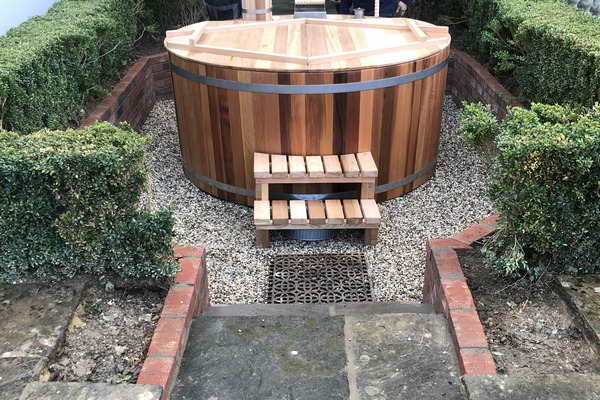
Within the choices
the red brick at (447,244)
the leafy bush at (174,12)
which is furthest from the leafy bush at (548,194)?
the leafy bush at (174,12)

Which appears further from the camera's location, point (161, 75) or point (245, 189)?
point (161, 75)

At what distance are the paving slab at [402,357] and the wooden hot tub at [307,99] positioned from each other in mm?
1794

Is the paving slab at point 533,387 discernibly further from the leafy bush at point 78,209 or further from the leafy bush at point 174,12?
the leafy bush at point 174,12

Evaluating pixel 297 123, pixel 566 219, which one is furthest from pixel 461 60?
pixel 566 219

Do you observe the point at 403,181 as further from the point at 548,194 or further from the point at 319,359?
the point at 319,359

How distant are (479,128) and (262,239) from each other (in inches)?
68.7

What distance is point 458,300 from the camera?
246 centimetres

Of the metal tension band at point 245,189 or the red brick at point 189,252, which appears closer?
the red brick at point 189,252

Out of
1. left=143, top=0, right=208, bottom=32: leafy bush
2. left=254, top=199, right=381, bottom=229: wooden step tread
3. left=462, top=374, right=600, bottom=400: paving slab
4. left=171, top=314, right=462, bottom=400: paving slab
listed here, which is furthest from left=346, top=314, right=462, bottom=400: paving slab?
left=143, top=0, right=208, bottom=32: leafy bush

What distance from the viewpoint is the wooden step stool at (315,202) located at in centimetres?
372

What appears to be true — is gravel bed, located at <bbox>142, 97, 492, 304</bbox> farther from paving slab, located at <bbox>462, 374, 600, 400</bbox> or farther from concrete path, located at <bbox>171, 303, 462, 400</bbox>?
paving slab, located at <bbox>462, 374, 600, 400</bbox>

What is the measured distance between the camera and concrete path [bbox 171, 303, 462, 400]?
2.12 meters

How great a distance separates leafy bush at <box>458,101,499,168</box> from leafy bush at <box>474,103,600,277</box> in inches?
6.4

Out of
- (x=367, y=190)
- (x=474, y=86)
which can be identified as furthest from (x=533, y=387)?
(x=474, y=86)
